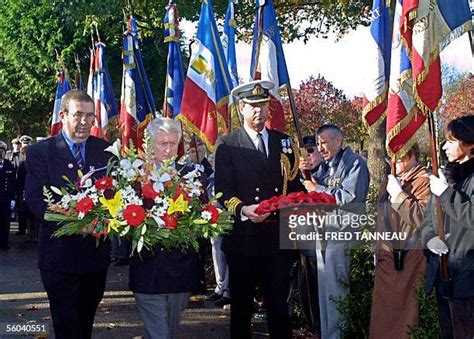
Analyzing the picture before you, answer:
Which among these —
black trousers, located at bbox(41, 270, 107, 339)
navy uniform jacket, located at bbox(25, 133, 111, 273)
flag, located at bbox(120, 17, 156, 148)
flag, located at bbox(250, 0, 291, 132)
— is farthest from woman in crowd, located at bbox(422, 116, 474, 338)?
flag, located at bbox(120, 17, 156, 148)

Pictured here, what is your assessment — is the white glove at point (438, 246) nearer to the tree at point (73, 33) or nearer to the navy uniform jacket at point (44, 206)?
the navy uniform jacket at point (44, 206)

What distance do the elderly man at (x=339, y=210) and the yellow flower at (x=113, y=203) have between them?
2052 millimetres

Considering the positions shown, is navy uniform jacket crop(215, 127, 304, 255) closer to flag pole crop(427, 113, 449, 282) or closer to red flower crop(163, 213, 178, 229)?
→ red flower crop(163, 213, 178, 229)

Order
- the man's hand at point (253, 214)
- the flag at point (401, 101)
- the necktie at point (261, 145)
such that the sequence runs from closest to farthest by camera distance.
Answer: the man's hand at point (253, 214), the flag at point (401, 101), the necktie at point (261, 145)

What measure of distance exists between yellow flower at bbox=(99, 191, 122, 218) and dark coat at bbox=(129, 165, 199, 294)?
0.44 metres

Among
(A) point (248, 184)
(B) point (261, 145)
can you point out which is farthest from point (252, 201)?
(B) point (261, 145)

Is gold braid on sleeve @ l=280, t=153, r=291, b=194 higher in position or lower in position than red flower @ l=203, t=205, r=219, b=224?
higher

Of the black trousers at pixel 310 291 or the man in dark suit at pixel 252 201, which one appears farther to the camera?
the black trousers at pixel 310 291

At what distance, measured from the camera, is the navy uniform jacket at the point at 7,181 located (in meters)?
13.7

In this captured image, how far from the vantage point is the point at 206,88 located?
822 centimetres

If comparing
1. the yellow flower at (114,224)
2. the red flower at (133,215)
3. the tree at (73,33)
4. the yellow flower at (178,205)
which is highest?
the tree at (73,33)

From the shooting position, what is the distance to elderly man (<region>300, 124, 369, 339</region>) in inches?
215

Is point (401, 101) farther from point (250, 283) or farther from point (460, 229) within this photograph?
point (250, 283)

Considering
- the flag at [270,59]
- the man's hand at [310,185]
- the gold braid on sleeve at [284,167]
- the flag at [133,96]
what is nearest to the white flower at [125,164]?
the gold braid on sleeve at [284,167]
